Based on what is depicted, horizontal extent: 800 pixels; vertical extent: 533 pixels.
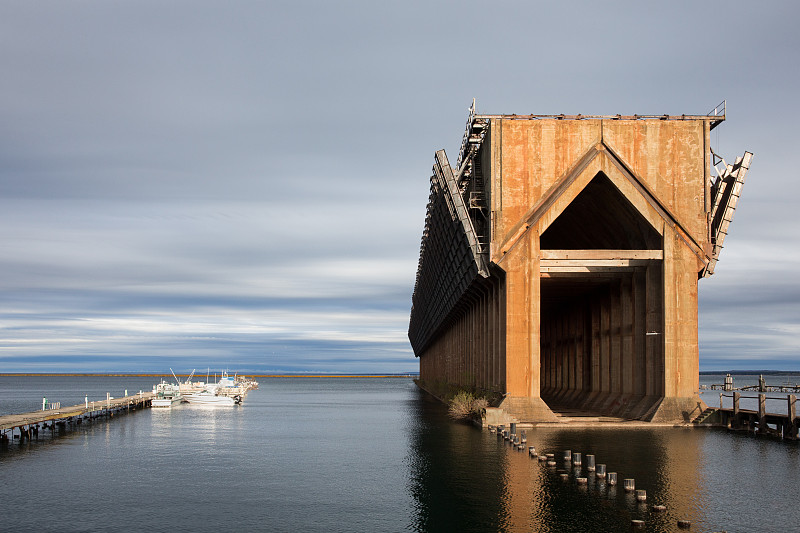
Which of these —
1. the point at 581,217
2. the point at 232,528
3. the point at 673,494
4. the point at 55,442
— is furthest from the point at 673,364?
the point at 55,442

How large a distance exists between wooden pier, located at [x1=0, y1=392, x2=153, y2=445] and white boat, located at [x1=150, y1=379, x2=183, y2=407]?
5.55ft

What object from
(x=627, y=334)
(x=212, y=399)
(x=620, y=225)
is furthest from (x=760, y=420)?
(x=212, y=399)

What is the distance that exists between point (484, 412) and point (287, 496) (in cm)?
2279

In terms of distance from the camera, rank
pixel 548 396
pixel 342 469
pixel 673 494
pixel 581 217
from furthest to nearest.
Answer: pixel 548 396 → pixel 581 217 → pixel 342 469 → pixel 673 494

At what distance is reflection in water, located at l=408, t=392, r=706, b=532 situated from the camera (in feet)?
74.8

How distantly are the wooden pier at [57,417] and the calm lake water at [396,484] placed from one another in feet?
5.61

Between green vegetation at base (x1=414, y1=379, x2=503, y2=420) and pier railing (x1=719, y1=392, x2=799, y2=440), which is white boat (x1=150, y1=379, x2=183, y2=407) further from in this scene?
pier railing (x1=719, y1=392, x2=799, y2=440)

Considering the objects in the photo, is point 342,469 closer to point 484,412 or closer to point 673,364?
point 484,412

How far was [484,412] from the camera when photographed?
49156 millimetres

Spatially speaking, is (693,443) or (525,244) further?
(525,244)

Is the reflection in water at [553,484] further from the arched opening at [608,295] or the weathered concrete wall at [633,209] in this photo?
the arched opening at [608,295]

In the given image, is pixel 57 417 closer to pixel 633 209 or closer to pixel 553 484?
pixel 553 484

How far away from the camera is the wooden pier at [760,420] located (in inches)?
1745

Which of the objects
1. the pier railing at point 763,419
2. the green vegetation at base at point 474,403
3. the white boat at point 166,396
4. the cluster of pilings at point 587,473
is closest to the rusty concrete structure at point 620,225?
the green vegetation at base at point 474,403
